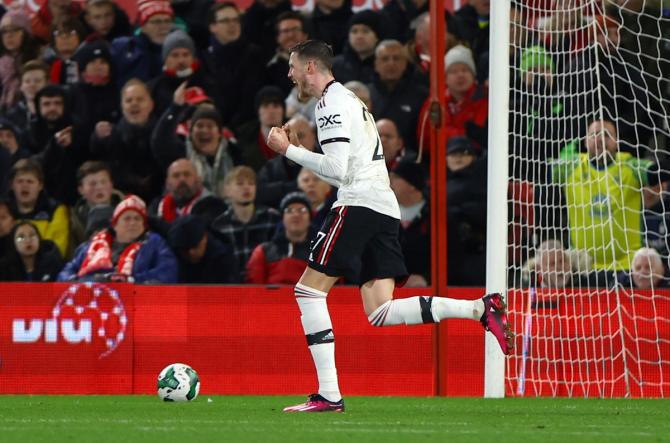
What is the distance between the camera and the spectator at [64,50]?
43.3 feet

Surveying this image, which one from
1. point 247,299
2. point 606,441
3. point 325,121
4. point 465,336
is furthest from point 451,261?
point 606,441

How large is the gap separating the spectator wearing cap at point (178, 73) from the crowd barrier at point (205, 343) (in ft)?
9.63

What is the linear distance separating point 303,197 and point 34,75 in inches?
131

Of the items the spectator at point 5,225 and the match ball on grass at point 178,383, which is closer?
the match ball on grass at point 178,383

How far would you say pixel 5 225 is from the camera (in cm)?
1241

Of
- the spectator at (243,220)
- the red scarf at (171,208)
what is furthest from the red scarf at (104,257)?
the spectator at (243,220)

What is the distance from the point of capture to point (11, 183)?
496 inches

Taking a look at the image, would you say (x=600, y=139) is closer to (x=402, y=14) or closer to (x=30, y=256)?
(x=402, y=14)

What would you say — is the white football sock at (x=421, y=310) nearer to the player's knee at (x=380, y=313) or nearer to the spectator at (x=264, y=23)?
the player's knee at (x=380, y=313)

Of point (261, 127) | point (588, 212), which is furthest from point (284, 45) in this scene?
point (588, 212)

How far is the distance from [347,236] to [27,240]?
5.62 m

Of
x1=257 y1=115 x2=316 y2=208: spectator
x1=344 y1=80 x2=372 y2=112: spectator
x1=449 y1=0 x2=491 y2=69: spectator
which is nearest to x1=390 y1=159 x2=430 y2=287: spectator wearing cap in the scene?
x1=344 y1=80 x2=372 y2=112: spectator

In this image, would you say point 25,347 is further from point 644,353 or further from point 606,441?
point 606,441

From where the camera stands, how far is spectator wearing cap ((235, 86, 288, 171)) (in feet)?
40.8
